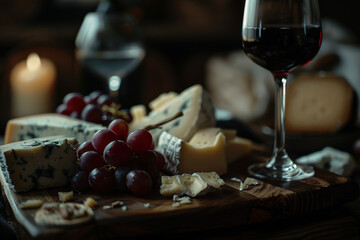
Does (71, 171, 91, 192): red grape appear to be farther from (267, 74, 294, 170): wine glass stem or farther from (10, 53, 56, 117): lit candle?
(10, 53, 56, 117): lit candle

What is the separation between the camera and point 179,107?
0.96 metres

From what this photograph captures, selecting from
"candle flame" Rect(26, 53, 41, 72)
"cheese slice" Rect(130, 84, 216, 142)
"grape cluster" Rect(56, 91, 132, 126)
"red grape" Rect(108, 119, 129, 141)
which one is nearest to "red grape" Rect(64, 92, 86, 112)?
"grape cluster" Rect(56, 91, 132, 126)

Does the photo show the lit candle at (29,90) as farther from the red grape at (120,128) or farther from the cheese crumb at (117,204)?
the cheese crumb at (117,204)

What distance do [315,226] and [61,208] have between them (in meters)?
0.35

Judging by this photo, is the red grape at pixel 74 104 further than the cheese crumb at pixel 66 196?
Yes

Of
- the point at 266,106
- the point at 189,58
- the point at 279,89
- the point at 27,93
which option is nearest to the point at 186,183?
the point at 279,89

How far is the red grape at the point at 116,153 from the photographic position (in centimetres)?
71

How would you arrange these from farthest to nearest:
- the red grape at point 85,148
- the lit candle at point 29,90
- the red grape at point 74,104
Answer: the lit candle at point 29,90 → the red grape at point 74,104 → the red grape at point 85,148

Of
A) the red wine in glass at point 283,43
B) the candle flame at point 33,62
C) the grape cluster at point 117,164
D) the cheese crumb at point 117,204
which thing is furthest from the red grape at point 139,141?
the candle flame at point 33,62

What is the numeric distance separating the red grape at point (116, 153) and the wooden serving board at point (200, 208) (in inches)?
2.0

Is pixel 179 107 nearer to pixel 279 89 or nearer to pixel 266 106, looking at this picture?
pixel 279 89

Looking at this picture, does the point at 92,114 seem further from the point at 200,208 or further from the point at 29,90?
the point at 29,90

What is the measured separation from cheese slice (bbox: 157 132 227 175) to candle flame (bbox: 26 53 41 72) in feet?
3.93

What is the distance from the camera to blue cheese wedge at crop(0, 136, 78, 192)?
71 centimetres
